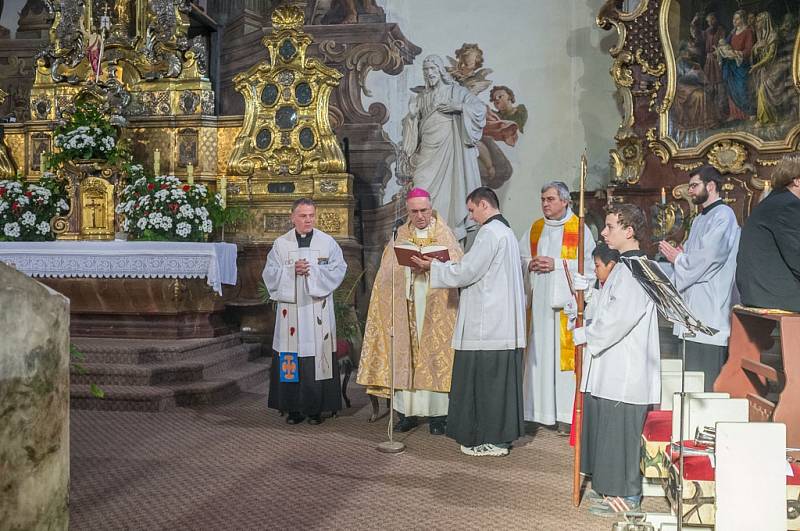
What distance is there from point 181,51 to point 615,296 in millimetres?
7903

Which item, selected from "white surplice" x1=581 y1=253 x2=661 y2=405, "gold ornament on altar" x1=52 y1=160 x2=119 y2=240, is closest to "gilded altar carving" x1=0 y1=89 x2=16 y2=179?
"gold ornament on altar" x1=52 y1=160 x2=119 y2=240

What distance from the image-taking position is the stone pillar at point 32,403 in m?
1.64

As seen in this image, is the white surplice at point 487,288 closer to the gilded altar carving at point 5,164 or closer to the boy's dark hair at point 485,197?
the boy's dark hair at point 485,197

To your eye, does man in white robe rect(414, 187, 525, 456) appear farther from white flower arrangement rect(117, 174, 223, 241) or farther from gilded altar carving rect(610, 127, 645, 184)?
gilded altar carving rect(610, 127, 645, 184)

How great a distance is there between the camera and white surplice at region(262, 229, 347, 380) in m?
6.56

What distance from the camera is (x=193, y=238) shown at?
8.79 m

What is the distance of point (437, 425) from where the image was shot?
625 cm

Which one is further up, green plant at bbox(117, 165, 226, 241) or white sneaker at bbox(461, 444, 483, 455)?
green plant at bbox(117, 165, 226, 241)

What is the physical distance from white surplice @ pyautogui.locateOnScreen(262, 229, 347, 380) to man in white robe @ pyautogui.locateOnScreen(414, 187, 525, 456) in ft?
4.04

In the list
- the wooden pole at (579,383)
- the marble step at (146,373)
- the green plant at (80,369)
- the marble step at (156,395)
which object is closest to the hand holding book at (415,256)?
the wooden pole at (579,383)

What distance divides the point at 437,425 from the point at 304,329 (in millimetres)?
1359

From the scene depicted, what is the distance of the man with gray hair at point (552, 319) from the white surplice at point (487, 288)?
756 millimetres

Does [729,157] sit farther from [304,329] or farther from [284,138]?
[304,329]

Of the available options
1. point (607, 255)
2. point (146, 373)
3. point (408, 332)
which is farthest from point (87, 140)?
point (607, 255)
